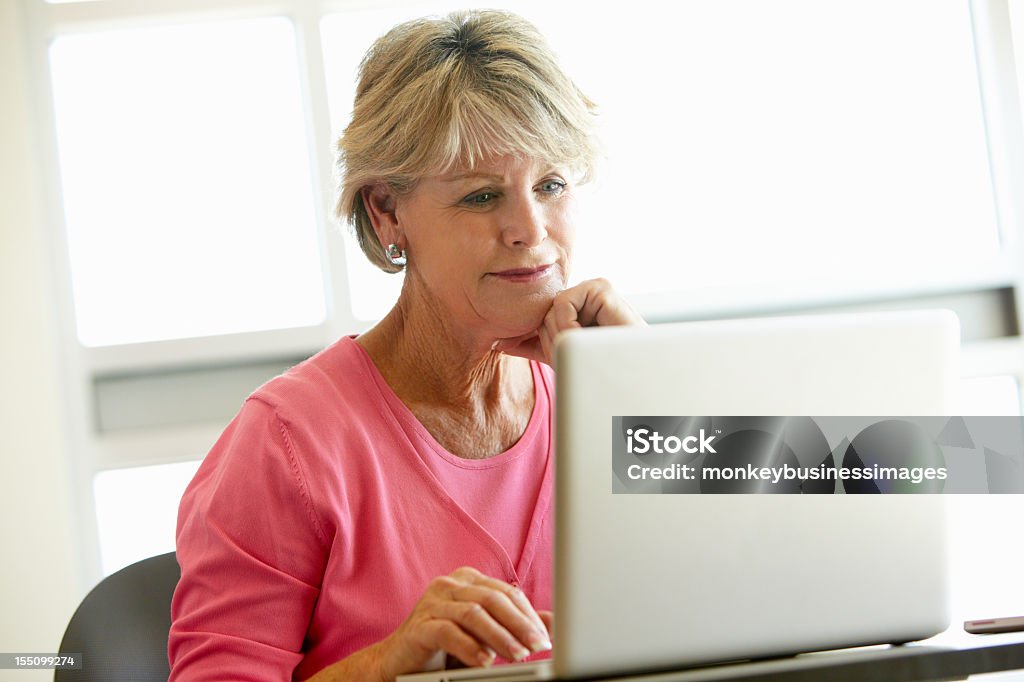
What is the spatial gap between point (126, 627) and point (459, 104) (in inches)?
33.6

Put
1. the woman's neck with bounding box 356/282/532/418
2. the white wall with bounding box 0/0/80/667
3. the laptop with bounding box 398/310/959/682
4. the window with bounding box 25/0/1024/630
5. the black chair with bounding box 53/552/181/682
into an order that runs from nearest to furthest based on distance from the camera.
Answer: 1. the laptop with bounding box 398/310/959/682
2. the black chair with bounding box 53/552/181/682
3. the woman's neck with bounding box 356/282/532/418
4. the white wall with bounding box 0/0/80/667
5. the window with bounding box 25/0/1024/630

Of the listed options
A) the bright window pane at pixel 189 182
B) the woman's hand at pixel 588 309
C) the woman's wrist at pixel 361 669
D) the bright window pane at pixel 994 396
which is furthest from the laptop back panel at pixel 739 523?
the bright window pane at pixel 994 396

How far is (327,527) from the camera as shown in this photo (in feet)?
4.30

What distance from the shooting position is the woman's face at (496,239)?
55.5 inches

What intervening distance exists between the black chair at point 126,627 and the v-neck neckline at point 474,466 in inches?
15.5

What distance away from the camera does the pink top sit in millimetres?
1244

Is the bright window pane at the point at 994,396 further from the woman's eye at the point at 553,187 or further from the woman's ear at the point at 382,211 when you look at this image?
the woman's ear at the point at 382,211

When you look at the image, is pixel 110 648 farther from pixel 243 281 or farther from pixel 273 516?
pixel 243 281

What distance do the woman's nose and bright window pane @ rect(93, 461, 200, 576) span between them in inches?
69.6

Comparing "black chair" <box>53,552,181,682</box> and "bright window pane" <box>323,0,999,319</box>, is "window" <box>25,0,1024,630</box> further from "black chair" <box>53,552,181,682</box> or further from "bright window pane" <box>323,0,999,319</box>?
"black chair" <box>53,552,181,682</box>

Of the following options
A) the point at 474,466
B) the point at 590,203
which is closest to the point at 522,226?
the point at 474,466

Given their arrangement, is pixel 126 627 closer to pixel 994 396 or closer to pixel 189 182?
pixel 189 182

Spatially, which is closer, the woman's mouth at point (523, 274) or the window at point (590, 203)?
the woman's mouth at point (523, 274)

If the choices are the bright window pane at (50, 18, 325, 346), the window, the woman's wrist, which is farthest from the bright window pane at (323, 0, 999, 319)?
the woman's wrist
